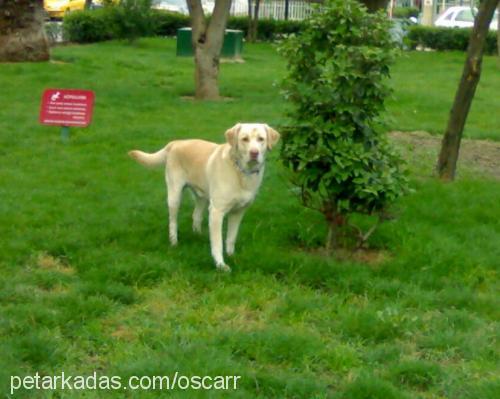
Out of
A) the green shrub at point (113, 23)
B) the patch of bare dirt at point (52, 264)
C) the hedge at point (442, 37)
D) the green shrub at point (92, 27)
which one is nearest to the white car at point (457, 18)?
the hedge at point (442, 37)

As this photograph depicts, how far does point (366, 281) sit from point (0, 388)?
3054mm

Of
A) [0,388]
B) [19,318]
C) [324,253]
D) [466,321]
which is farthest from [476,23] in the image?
[0,388]

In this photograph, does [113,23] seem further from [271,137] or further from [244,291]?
[244,291]

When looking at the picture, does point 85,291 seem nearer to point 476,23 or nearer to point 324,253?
point 324,253

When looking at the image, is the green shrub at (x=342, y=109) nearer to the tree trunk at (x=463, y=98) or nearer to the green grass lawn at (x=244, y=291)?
the green grass lawn at (x=244, y=291)

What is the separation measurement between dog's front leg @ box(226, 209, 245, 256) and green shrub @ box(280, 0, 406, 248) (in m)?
0.55

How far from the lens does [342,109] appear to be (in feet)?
25.4

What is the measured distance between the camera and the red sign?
12.2 m

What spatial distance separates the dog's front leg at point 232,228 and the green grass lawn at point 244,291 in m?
0.13

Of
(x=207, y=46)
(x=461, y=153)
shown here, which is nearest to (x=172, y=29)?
(x=207, y=46)

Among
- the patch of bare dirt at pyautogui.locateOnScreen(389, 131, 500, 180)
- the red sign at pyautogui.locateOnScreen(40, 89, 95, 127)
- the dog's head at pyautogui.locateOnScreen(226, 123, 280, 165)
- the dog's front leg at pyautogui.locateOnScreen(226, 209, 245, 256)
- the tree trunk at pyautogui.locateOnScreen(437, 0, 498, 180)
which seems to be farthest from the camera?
the red sign at pyautogui.locateOnScreen(40, 89, 95, 127)

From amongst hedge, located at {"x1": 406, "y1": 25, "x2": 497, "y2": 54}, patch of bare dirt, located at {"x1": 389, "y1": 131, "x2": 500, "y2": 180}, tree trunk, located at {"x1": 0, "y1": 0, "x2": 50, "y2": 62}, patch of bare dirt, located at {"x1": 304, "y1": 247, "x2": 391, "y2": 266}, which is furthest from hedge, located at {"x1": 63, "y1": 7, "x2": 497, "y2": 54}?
patch of bare dirt, located at {"x1": 304, "y1": 247, "x2": 391, "y2": 266}

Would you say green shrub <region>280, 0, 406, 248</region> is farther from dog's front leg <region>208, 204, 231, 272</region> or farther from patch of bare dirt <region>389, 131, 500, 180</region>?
patch of bare dirt <region>389, 131, 500, 180</region>

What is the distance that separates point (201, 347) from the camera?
6.09 meters
